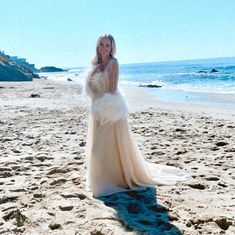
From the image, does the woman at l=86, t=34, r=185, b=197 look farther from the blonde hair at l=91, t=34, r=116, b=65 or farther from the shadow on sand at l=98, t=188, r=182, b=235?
the shadow on sand at l=98, t=188, r=182, b=235

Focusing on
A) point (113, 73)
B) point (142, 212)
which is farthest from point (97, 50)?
point (142, 212)

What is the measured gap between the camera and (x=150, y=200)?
419 centimetres

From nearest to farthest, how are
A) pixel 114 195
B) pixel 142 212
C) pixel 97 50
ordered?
1. pixel 142 212
2. pixel 114 195
3. pixel 97 50

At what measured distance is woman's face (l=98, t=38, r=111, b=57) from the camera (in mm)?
4355

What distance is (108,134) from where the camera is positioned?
452 centimetres

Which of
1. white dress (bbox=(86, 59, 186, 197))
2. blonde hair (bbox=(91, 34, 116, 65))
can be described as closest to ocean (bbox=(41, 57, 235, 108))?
blonde hair (bbox=(91, 34, 116, 65))

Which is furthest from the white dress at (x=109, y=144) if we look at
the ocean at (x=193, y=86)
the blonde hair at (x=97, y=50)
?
the ocean at (x=193, y=86)

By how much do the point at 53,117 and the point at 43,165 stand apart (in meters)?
5.97

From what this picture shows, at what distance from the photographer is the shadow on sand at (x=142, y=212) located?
345 cm

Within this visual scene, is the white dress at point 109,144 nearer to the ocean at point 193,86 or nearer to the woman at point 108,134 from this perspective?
the woman at point 108,134

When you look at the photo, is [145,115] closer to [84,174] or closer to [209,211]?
[84,174]

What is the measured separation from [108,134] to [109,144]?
13 cm

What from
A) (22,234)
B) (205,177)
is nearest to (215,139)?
(205,177)

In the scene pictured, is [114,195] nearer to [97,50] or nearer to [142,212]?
[142,212]
